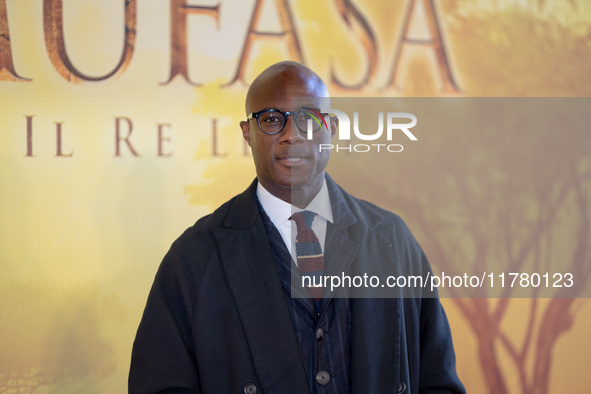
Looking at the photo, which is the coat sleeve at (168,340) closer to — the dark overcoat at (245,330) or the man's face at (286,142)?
the dark overcoat at (245,330)

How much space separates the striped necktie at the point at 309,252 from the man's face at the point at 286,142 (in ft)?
0.25

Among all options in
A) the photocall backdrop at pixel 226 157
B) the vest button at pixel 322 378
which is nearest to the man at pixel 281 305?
the vest button at pixel 322 378

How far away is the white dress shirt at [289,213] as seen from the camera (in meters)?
1.71

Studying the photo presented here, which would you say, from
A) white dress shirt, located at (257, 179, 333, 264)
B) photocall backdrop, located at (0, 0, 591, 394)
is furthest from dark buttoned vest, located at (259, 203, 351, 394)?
photocall backdrop, located at (0, 0, 591, 394)

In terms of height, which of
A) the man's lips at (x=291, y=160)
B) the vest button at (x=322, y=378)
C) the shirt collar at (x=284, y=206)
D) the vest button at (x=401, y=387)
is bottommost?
the vest button at (x=401, y=387)

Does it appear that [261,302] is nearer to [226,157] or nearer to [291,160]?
[291,160]

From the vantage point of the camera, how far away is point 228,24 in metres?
2.53

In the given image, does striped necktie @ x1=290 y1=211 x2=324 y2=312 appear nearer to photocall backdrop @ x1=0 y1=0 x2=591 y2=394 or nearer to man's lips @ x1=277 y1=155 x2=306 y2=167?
man's lips @ x1=277 y1=155 x2=306 y2=167

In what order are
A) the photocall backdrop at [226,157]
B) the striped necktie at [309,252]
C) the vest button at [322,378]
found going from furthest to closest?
the photocall backdrop at [226,157] → the striped necktie at [309,252] → the vest button at [322,378]

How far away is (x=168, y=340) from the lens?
1.58 metres

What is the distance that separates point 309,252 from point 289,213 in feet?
0.41

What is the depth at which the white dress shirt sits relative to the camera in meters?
1.71

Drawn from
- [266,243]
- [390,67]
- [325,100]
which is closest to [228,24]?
[390,67]

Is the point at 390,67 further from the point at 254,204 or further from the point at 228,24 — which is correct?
the point at 254,204
